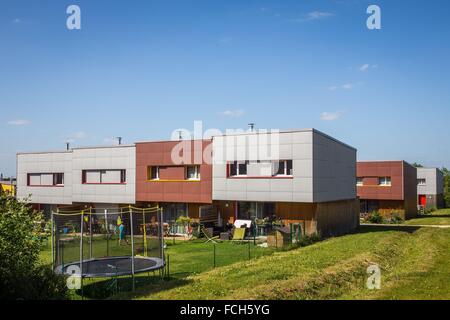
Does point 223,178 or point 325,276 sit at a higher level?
point 223,178

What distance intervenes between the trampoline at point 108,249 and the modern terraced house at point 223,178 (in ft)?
8.40

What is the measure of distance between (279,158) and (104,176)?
47.5 feet

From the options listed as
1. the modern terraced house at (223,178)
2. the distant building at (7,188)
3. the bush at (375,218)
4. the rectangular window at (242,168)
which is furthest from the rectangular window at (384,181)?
the distant building at (7,188)

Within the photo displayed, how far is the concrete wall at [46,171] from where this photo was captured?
37719 millimetres

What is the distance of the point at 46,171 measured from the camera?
3944 centimetres

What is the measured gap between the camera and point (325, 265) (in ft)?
60.0

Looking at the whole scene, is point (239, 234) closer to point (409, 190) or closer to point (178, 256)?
point (178, 256)

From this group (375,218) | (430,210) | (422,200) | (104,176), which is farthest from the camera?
(422,200)

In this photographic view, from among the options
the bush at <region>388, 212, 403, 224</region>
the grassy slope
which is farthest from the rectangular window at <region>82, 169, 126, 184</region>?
the bush at <region>388, 212, 403, 224</region>

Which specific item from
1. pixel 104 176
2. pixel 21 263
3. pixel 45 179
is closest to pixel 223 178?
pixel 104 176

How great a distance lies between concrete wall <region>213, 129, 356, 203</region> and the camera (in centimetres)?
2705

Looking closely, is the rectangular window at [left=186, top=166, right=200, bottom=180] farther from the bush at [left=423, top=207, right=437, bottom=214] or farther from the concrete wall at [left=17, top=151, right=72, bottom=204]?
the bush at [left=423, top=207, right=437, bottom=214]
